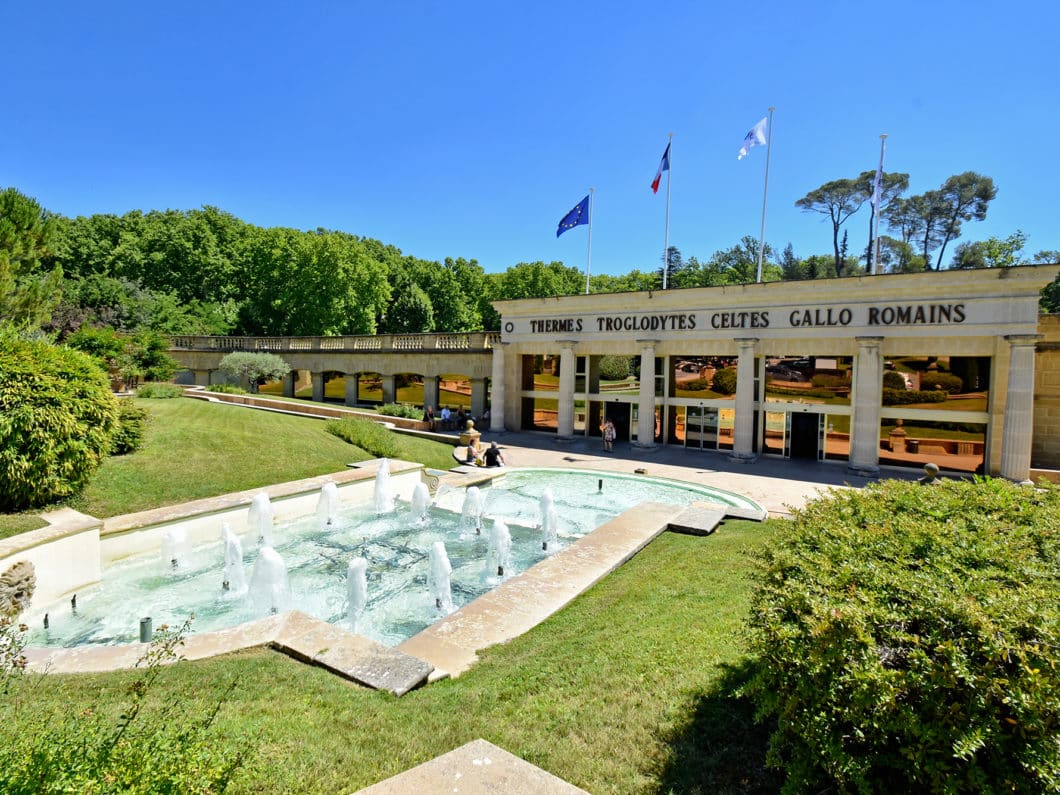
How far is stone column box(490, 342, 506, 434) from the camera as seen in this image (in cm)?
3325

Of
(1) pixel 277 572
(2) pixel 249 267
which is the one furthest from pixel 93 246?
(1) pixel 277 572

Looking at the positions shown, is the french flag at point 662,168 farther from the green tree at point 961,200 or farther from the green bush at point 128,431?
the green tree at point 961,200

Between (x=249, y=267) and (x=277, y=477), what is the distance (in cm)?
5345


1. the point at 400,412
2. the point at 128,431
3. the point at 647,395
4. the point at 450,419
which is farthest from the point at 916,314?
the point at 128,431

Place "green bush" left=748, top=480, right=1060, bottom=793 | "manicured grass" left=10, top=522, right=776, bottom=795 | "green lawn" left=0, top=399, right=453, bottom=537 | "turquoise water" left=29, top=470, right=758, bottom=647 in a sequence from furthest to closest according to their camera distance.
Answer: "green lawn" left=0, top=399, right=453, bottom=537
"turquoise water" left=29, top=470, right=758, bottom=647
"manicured grass" left=10, top=522, right=776, bottom=795
"green bush" left=748, top=480, right=1060, bottom=793

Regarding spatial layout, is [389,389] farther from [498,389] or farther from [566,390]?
[566,390]

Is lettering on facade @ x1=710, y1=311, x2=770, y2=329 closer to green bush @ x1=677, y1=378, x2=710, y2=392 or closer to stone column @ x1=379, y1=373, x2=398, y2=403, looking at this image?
green bush @ x1=677, y1=378, x2=710, y2=392

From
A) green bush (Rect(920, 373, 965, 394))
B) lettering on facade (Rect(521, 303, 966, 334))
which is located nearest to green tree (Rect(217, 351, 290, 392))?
lettering on facade (Rect(521, 303, 966, 334))

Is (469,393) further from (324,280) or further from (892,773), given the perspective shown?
(892,773)

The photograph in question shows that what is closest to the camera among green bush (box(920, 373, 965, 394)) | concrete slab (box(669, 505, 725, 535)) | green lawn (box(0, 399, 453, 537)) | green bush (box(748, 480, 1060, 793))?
green bush (box(748, 480, 1060, 793))

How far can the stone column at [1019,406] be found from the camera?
1992 centimetres

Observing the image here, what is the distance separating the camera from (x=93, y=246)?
5800 centimetres

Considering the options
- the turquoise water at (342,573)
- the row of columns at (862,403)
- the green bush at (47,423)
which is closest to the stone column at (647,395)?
the row of columns at (862,403)

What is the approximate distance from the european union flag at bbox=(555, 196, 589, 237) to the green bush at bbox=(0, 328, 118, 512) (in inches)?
916
